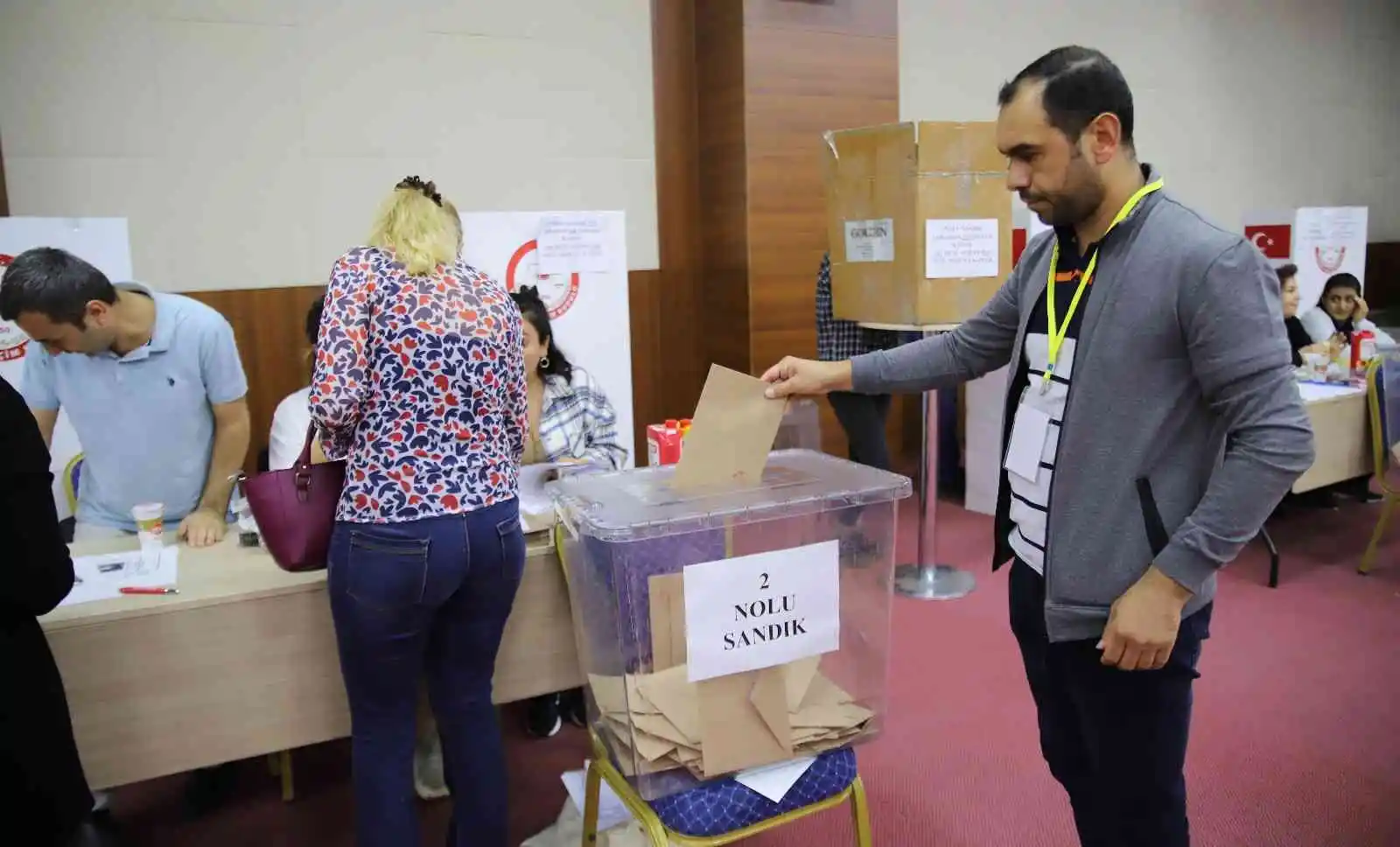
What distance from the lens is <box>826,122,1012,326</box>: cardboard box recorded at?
307 centimetres

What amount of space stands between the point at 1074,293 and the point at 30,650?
1.51 metres

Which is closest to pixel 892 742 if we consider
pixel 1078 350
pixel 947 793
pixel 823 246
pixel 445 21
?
pixel 947 793

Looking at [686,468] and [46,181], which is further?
[46,181]

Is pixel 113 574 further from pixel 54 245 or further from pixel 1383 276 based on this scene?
pixel 1383 276

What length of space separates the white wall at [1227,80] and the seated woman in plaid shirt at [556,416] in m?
3.12

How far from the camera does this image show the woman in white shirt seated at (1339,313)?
4.81m

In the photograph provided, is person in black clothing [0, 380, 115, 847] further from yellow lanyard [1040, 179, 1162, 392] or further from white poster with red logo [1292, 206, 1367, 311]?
white poster with red logo [1292, 206, 1367, 311]

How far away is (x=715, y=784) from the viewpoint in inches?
59.7

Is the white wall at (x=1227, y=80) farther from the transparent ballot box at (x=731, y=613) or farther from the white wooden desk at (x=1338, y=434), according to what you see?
the transparent ballot box at (x=731, y=613)

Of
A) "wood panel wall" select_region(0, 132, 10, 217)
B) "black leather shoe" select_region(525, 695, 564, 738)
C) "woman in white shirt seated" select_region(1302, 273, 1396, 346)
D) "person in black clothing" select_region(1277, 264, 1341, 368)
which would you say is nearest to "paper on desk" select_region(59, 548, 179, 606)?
"black leather shoe" select_region(525, 695, 564, 738)

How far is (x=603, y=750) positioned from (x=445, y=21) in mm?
3137

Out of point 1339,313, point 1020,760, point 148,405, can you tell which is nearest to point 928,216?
point 1020,760

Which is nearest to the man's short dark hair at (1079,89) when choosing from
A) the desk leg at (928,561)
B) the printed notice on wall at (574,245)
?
the desk leg at (928,561)

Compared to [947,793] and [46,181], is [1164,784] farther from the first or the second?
[46,181]
